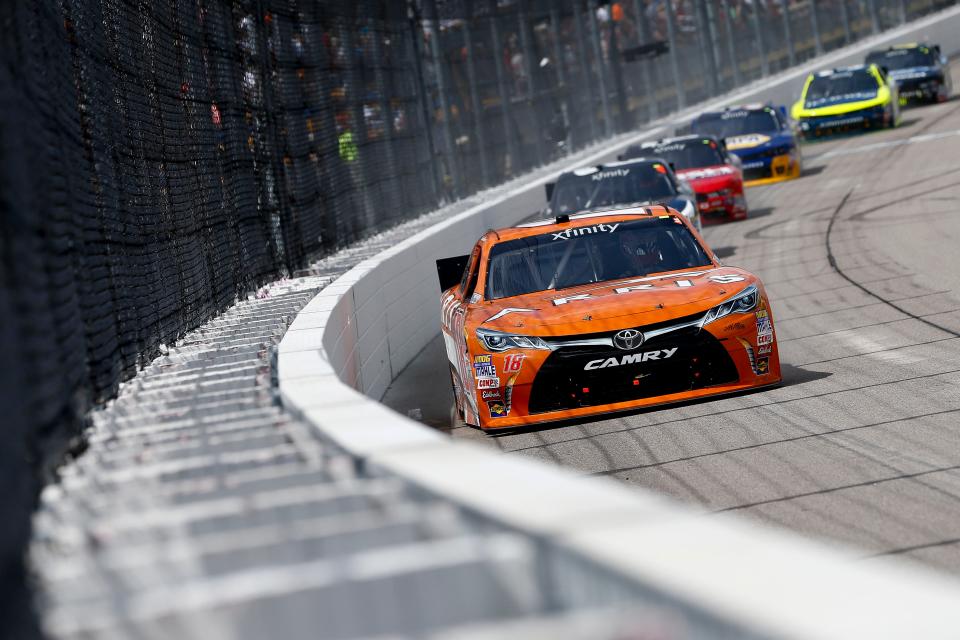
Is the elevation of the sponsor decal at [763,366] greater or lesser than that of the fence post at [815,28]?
lesser

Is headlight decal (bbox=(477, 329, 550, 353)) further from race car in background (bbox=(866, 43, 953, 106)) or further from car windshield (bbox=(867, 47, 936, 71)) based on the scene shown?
car windshield (bbox=(867, 47, 936, 71))

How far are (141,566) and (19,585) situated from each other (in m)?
0.25

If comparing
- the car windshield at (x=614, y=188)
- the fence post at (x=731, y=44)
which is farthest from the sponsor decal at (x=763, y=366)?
the fence post at (x=731, y=44)

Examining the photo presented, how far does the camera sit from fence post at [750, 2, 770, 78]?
121 feet

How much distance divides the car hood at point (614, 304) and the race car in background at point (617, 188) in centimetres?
619

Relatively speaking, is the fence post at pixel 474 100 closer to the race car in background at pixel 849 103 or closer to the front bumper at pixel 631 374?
the race car in background at pixel 849 103

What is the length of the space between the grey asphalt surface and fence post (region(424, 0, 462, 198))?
14.7 feet

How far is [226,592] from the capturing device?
2730 millimetres

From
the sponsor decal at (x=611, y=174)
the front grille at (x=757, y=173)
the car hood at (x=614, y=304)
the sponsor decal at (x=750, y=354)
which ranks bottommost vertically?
the sponsor decal at (x=750, y=354)

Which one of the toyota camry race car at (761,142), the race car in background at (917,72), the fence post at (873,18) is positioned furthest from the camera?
the fence post at (873,18)

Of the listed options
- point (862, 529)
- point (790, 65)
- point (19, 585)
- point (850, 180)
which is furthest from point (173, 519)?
point (790, 65)

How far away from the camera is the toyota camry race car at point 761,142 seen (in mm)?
24703

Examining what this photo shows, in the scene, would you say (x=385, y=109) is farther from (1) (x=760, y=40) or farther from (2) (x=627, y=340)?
(1) (x=760, y=40)

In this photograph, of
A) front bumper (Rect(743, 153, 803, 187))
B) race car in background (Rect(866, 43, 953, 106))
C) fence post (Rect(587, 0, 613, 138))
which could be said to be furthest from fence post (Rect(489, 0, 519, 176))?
race car in background (Rect(866, 43, 953, 106))
